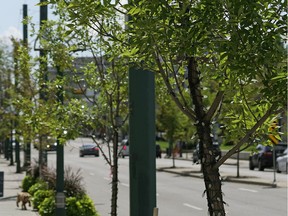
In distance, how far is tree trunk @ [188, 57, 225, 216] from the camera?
6410 mm

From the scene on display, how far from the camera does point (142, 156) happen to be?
7289 mm

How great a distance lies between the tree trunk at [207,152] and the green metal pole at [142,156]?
762 millimetres

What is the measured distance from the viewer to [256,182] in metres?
32.2

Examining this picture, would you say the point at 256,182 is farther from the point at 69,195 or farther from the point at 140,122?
the point at 140,122

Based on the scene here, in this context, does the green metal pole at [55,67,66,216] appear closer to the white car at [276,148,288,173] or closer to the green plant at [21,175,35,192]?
the green plant at [21,175,35,192]

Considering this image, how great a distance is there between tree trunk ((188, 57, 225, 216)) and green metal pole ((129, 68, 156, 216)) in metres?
0.76

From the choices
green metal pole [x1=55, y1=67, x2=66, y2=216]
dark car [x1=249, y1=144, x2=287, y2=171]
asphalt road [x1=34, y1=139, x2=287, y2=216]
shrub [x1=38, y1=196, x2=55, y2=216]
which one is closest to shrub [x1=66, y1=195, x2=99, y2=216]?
shrub [x1=38, y1=196, x2=55, y2=216]

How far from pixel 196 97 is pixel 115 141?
5.87 meters

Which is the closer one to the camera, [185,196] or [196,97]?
[196,97]

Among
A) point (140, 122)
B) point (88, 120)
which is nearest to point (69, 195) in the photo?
point (88, 120)

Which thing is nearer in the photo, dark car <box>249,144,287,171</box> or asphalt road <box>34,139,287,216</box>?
asphalt road <box>34,139,287,216</box>

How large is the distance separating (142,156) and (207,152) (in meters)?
0.95

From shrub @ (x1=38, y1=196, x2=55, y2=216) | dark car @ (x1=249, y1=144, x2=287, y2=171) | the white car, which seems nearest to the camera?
shrub @ (x1=38, y1=196, x2=55, y2=216)

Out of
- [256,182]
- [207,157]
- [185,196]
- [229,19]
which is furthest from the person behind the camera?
[256,182]
